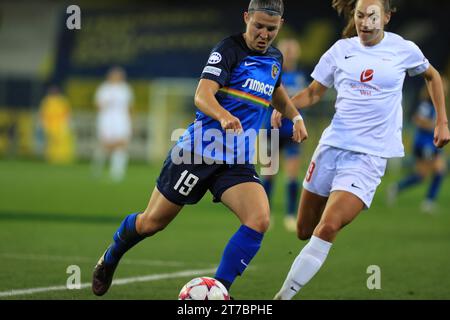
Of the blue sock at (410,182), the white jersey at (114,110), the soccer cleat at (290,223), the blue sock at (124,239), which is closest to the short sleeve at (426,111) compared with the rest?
the blue sock at (410,182)

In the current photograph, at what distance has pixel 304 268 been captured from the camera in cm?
630

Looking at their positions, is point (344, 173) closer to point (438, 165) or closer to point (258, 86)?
point (258, 86)

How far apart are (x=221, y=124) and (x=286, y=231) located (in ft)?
21.3

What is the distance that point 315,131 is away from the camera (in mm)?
27828

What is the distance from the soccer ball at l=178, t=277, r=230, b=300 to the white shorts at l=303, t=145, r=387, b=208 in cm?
118

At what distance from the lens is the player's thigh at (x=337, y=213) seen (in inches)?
251

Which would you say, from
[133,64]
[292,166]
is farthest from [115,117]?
[292,166]

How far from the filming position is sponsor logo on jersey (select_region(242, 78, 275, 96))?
629 cm

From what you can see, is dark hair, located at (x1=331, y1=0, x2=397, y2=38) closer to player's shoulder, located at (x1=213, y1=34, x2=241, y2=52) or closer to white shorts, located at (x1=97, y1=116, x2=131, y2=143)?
player's shoulder, located at (x1=213, y1=34, x2=241, y2=52)

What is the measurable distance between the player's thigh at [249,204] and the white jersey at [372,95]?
2.75ft

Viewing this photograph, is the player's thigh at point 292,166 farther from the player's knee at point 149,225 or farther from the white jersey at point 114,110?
the white jersey at point 114,110

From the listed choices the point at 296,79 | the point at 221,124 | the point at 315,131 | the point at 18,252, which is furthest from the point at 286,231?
the point at 315,131

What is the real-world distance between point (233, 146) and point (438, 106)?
165 centimetres

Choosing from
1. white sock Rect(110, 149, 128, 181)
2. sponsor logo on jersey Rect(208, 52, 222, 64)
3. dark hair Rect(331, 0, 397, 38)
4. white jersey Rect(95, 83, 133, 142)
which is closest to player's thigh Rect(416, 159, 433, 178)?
white sock Rect(110, 149, 128, 181)
